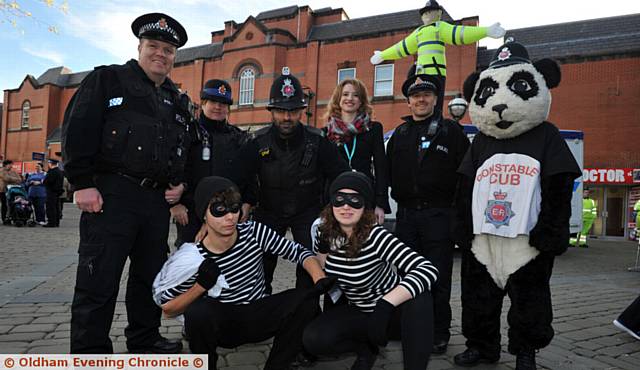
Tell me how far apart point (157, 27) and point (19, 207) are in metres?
12.1

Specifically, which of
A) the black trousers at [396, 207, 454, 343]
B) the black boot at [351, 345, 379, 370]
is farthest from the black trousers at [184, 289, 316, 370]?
the black trousers at [396, 207, 454, 343]

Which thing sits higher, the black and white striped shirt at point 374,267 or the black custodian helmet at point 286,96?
the black custodian helmet at point 286,96

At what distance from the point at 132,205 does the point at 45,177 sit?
38.3 feet

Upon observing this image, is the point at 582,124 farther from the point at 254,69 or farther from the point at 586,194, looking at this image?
the point at 254,69

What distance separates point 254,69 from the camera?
2408cm

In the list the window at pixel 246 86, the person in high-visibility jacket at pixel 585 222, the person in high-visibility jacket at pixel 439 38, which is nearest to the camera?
the person in high-visibility jacket at pixel 439 38

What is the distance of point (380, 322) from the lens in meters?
2.50

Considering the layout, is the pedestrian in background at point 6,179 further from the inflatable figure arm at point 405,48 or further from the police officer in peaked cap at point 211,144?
the inflatable figure arm at point 405,48

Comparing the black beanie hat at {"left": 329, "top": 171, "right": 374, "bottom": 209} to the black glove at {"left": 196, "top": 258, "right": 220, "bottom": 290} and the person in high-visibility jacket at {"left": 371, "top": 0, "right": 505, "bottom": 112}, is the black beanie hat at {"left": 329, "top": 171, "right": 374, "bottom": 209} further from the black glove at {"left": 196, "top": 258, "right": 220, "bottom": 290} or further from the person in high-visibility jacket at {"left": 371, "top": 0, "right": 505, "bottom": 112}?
the person in high-visibility jacket at {"left": 371, "top": 0, "right": 505, "bottom": 112}

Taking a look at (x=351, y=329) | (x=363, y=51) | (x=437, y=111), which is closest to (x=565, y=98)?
(x=363, y=51)

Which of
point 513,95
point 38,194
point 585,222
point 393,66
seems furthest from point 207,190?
point 393,66

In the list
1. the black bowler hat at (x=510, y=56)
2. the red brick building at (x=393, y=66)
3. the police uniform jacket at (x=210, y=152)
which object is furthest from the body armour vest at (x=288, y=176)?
the red brick building at (x=393, y=66)

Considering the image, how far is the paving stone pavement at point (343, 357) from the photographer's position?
325 centimetres

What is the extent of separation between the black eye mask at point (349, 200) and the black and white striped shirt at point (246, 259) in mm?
454
